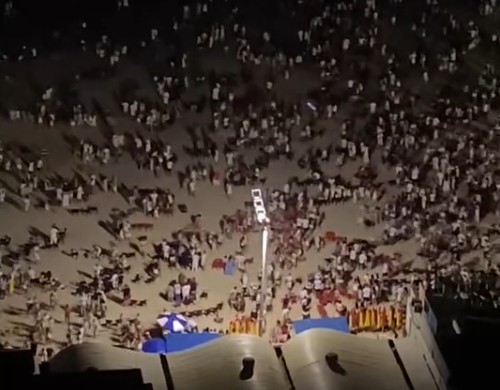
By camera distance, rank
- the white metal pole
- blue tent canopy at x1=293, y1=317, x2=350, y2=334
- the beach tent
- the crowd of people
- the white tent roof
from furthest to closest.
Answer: the crowd of people, the white metal pole, blue tent canopy at x1=293, y1=317, x2=350, y2=334, the beach tent, the white tent roof

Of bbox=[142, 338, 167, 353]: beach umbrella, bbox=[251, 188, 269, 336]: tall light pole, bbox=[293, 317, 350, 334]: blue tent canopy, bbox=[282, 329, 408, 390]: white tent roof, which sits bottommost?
bbox=[282, 329, 408, 390]: white tent roof

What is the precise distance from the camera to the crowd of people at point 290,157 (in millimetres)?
11727

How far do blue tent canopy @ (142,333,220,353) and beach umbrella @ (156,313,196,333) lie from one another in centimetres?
28

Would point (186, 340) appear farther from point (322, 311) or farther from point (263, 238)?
point (263, 238)

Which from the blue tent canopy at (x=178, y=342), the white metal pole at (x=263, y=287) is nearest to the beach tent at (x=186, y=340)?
the blue tent canopy at (x=178, y=342)

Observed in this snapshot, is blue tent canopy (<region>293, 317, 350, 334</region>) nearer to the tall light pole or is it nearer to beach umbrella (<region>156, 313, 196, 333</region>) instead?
the tall light pole

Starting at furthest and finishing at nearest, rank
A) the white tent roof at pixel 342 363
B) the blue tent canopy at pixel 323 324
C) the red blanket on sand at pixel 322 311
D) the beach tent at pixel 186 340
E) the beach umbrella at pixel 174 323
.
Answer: the red blanket on sand at pixel 322 311 < the beach umbrella at pixel 174 323 < the blue tent canopy at pixel 323 324 < the beach tent at pixel 186 340 < the white tent roof at pixel 342 363

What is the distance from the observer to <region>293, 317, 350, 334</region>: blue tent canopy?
11.1 meters

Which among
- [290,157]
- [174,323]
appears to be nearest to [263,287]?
[174,323]

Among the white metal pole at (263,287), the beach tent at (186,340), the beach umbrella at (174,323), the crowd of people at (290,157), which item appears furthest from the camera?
the crowd of people at (290,157)

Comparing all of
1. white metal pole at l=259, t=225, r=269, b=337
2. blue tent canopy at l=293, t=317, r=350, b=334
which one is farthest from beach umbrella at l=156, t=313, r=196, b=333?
blue tent canopy at l=293, t=317, r=350, b=334

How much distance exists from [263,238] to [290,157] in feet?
4.91

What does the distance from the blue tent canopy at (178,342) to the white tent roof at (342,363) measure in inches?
33.2

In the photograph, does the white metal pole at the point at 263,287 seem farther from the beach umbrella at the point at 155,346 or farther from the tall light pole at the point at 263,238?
the beach umbrella at the point at 155,346
